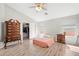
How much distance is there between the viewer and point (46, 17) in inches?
115

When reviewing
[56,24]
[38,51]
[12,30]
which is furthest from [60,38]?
[12,30]

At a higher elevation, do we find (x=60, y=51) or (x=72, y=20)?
(x=72, y=20)

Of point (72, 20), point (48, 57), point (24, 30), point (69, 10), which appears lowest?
point (48, 57)

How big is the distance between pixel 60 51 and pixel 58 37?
10.9 inches

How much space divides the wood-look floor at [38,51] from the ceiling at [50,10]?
1.89ft

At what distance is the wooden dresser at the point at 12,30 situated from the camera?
9.49 ft

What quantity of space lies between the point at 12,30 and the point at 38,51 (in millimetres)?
666

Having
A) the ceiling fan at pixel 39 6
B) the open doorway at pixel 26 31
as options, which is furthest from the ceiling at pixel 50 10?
the open doorway at pixel 26 31

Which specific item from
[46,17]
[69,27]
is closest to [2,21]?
[46,17]

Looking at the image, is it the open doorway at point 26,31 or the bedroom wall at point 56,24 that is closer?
the bedroom wall at point 56,24

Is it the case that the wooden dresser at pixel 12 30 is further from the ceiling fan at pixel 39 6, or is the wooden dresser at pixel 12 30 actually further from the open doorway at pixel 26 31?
the ceiling fan at pixel 39 6

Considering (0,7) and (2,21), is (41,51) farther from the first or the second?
(0,7)

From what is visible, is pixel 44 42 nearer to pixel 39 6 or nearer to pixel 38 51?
pixel 38 51

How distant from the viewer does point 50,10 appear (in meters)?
2.92
